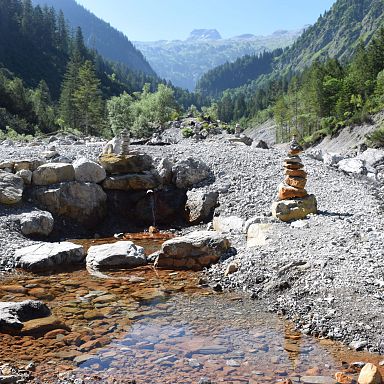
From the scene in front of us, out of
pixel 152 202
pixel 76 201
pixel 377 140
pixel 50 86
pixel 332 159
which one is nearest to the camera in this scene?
pixel 76 201

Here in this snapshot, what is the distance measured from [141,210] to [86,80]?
216 ft

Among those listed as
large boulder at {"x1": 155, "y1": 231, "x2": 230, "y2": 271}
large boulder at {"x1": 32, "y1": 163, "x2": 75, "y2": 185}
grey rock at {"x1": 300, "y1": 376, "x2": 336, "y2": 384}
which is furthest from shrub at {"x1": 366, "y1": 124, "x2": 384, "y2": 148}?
grey rock at {"x1": 300, "y1": 376, "x2": 336, "y2": 384}

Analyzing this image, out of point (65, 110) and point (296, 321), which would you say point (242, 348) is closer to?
point (296, 321)

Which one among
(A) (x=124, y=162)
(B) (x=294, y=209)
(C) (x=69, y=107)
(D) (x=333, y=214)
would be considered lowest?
(D) (x=333, y=214)

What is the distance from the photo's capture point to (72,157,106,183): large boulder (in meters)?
21.8

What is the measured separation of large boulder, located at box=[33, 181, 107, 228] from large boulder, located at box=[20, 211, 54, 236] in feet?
4.02

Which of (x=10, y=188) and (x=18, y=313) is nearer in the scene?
(x=18, y=313)

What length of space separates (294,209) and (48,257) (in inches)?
348

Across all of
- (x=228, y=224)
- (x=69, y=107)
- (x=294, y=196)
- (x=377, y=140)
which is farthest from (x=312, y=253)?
(x=69, y=107)

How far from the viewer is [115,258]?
1577cm

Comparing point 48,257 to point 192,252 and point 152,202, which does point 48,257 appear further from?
point 152,202

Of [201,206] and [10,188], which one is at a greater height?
[10,188]

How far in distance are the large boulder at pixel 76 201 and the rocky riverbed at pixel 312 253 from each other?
109 centimetres

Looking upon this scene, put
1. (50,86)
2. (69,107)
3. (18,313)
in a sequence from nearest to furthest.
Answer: (18,313) → (69,107) → (50,86)
